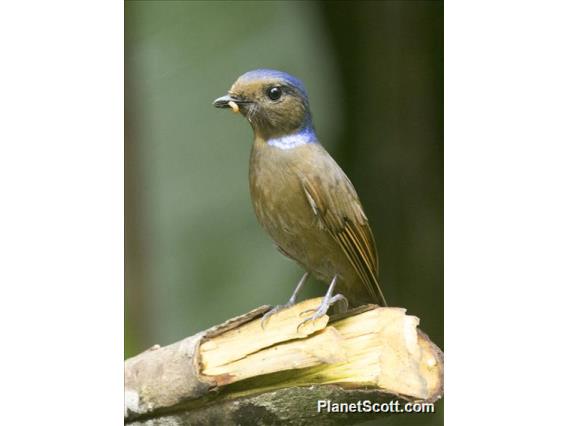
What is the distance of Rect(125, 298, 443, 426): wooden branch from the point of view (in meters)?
3.48

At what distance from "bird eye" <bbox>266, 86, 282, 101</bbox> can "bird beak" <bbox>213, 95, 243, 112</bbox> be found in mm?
115

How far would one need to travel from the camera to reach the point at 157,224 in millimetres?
3834

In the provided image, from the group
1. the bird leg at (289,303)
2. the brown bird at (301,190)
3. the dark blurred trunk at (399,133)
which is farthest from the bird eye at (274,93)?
the bird leg at (289,303)

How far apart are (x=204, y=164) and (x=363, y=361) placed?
103cm

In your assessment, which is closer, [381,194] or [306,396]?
[306,396]

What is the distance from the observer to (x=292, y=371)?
348cm

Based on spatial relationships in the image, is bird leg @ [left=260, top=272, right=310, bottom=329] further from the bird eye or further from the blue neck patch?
the bird eye

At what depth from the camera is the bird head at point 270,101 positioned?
146 inches

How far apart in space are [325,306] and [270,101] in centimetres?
83

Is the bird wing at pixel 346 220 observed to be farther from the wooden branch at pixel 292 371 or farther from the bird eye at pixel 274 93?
the bird eye at pixel 274 93

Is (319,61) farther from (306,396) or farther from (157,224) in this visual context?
(306,396)

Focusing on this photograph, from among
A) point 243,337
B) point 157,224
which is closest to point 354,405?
point 243,337

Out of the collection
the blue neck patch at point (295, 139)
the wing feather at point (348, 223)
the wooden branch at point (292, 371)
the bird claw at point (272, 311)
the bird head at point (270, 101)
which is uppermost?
the bird head at point (270, 101)

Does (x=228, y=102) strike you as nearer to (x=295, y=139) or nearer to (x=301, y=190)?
(x=295, y=139)
